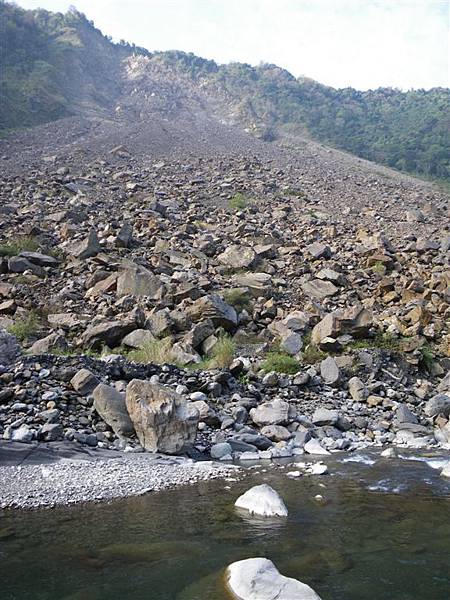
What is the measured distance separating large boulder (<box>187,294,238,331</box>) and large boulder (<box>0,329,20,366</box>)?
3429mm

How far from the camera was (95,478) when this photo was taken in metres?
5.73

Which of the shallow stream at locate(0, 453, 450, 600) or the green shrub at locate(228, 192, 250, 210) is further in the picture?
the green shrub at locate(228, 192, 250, 210)

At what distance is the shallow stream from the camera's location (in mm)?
3541

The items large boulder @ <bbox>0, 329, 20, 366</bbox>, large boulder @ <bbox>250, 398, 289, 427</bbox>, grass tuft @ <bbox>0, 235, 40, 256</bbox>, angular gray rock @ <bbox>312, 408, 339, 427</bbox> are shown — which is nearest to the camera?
large boulder @ <bbox>250, 398, 289, 427</bbox>


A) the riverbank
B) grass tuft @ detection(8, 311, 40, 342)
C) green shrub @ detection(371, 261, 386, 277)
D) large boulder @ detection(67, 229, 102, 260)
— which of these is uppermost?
green shrub @ detection(371, 261, 386, 277)

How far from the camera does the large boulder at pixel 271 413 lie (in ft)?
26.0

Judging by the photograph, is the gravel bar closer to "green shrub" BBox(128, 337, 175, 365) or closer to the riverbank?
the riverbank

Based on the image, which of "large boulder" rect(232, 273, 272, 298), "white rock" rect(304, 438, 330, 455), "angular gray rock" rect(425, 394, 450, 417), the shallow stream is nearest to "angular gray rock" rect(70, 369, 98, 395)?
the shallow stream

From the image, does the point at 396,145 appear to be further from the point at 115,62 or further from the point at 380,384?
the point at 380,384

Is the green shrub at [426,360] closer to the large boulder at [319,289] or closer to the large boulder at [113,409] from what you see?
the large boulder at [319,289]

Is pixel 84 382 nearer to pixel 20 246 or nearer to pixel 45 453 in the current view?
pixel 45 453

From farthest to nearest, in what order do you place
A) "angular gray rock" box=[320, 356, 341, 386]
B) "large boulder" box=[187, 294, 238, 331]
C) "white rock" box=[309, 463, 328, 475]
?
1. "large boulder" box=[187, 294, 238, 331]
2. "angular gray rock" box=[320, 356, 341, 386]
3. "white rock" box=[309, 463, 328, 475]

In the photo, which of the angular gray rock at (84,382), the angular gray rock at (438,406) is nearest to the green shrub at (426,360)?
the angular gray rock at (438,406)

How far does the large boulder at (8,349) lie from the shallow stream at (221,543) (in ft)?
12.1
